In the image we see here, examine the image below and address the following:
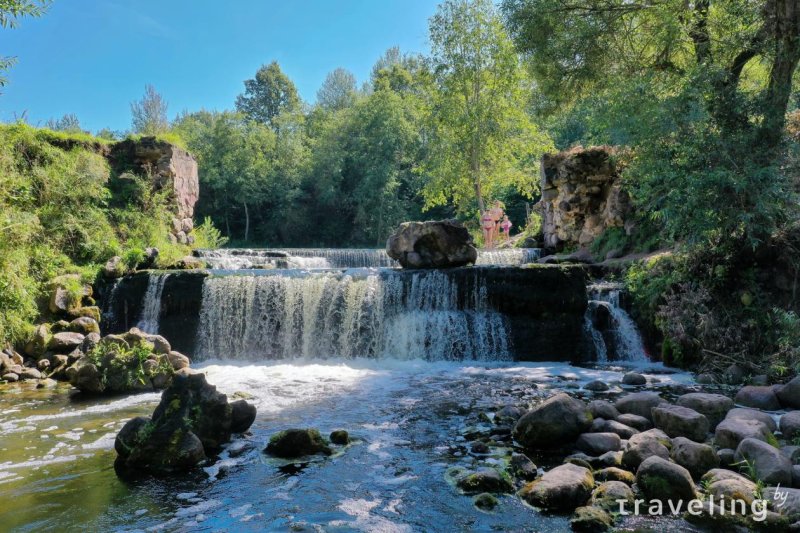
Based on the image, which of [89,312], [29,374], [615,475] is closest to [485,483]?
[615,475]

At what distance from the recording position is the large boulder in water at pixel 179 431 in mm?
4812

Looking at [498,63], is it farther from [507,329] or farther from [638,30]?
[507,329]

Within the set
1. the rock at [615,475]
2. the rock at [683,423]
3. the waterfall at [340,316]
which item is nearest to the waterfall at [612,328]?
the waterfall at [340,316]

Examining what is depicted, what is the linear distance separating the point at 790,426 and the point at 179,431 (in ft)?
19.3

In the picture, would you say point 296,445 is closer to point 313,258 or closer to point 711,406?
point 711,406

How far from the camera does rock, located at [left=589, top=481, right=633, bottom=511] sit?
12.6 feet

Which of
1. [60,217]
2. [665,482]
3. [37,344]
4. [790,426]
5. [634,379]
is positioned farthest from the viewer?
[60,217]

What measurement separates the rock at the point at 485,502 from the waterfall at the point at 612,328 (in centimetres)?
710

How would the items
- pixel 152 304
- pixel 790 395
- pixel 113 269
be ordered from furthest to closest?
1. pixel 113 269
2. pixel 152 304
3. pixel 790 395

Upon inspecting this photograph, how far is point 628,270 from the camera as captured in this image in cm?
1185

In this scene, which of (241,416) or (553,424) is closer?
(553,424)

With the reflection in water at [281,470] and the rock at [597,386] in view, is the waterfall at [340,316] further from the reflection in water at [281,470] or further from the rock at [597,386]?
the rock at [597,386]

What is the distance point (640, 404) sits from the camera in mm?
5742

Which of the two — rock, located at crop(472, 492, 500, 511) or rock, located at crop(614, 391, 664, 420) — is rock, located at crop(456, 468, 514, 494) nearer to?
rock, located at crop(472, 492, 500, 511)
